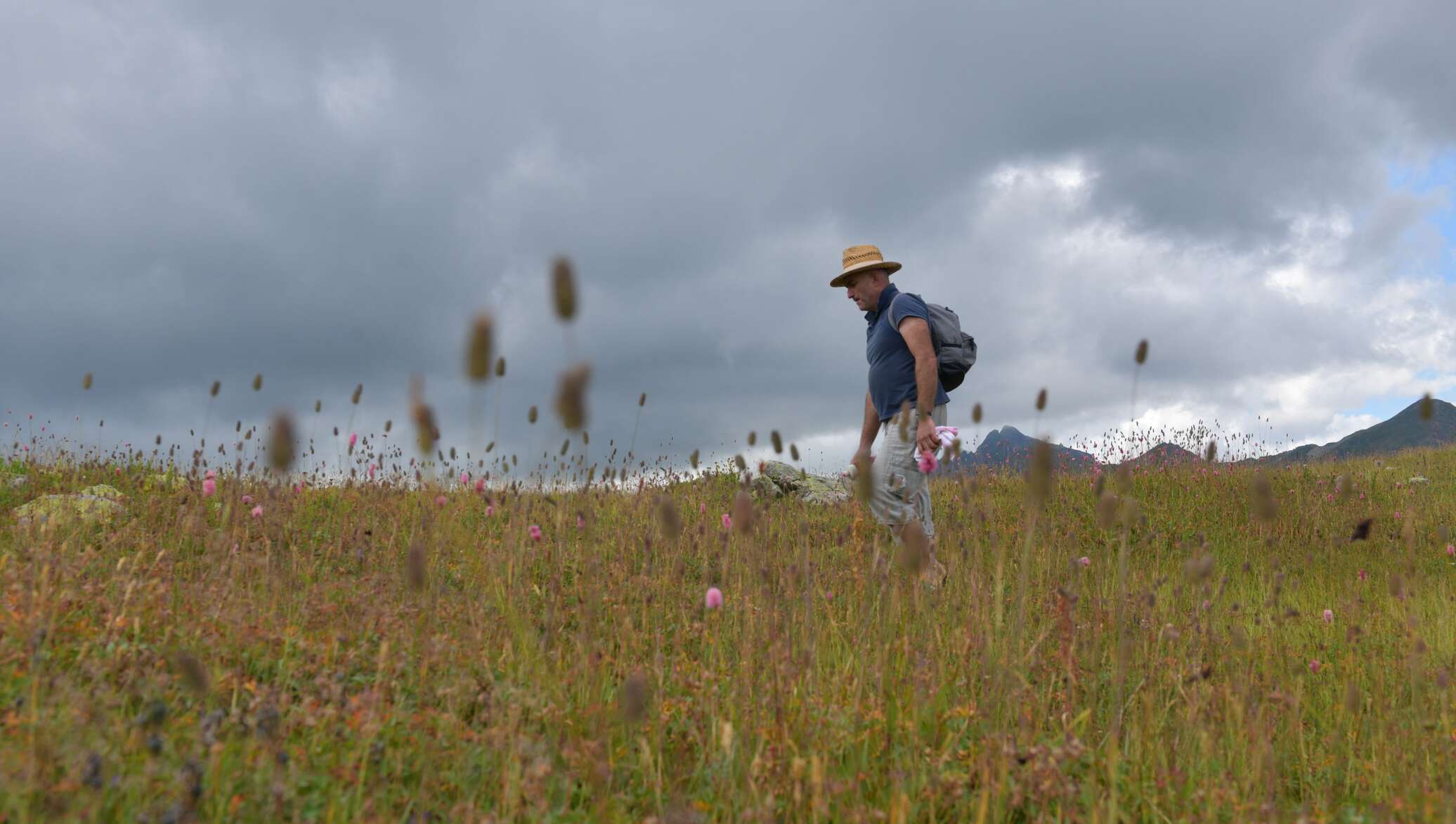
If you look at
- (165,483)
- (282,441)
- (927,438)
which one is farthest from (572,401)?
(165,483)

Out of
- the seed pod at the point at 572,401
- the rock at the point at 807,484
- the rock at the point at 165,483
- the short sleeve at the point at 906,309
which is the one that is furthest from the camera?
the rock at the point at 807,484

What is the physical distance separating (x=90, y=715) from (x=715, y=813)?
173cm

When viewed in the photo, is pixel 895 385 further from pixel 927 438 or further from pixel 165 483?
pixel 165 483

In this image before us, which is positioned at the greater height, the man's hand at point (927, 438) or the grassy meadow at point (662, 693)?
the man's hand at point (927, 438)

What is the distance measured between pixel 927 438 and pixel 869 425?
109 cm

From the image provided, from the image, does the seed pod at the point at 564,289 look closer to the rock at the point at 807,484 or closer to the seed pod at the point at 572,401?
the seed pod at the point at 572,401

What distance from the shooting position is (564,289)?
1.93 m

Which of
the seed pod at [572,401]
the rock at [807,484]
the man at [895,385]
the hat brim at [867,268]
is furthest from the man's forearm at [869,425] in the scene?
the seed pod at [572,401]

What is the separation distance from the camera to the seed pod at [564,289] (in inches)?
75.2

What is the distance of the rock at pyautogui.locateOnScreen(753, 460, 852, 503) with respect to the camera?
1029cm

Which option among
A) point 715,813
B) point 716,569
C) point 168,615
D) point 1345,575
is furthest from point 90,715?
point 1345,575

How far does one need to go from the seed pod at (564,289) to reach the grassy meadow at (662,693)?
0.68m

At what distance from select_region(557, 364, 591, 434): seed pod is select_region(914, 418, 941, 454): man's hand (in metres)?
3.55

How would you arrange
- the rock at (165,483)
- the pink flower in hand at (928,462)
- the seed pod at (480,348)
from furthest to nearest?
the rock at (165,483) < the pink flower in hand at (928,462) < the seed pod at (480,348)
